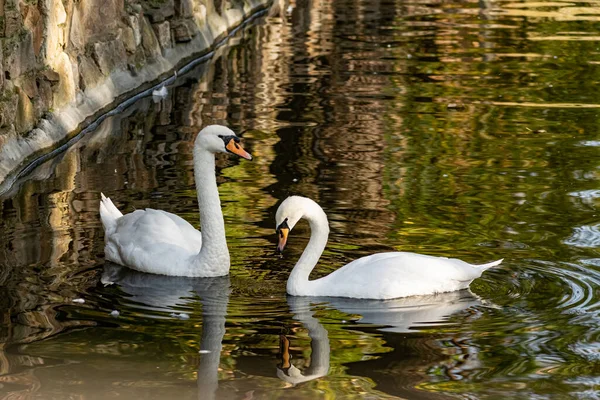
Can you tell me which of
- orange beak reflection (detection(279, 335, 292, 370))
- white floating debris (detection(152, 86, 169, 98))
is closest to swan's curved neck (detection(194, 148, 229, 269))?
orange beak reflection (detection(279, 335, 292, 370))

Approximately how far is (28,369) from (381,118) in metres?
9.09

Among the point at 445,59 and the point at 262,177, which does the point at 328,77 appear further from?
the point at 262,177

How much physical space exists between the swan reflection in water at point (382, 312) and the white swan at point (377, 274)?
0.05m

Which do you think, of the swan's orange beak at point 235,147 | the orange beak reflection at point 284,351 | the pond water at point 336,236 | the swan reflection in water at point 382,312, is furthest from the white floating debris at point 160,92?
the orange beak reflection at point 284,351

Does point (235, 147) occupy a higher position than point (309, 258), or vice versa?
point (235, 147)

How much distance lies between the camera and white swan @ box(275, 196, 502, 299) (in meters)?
8.59

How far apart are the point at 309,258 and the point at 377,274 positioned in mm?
514

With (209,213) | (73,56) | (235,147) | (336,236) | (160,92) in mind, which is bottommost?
(336,236)

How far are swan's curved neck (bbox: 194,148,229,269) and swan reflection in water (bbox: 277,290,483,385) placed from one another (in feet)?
2.95

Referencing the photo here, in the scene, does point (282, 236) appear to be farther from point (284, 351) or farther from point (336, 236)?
point (336, 236)

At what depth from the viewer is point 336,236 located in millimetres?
10188

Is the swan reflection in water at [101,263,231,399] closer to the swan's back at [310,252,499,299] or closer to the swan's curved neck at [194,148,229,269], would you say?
the swan's curved neck at [194,148,229,269]

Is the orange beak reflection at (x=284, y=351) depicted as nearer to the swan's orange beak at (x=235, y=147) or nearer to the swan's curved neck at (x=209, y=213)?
the swan's curved neck at (x=209, y=213)

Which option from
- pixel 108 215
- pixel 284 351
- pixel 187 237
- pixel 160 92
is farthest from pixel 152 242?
pixel 160 92
